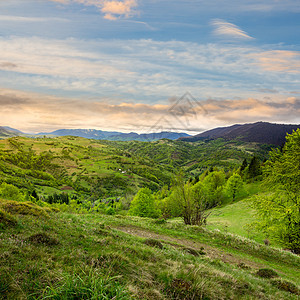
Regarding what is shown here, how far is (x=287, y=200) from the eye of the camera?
64.3 ft

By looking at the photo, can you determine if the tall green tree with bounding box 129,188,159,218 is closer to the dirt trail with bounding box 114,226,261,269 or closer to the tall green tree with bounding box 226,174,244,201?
the dirt trail with bounding box 114,226,261,269

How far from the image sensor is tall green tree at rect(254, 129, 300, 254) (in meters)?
18.7

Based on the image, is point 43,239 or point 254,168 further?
point 254,168

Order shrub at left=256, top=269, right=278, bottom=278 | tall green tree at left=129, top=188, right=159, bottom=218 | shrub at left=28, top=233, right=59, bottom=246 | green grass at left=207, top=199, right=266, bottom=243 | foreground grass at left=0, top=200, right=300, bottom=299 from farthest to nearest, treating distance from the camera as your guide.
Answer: tall green tree at left=129, top=188, right=159, bottom=218
green grass at left=207, top=199, right=266, bottom=243
shrub at left=256, top=269, right=278, bottom=278
shrub at left=28, top=233, right=59, bottom=246
foreground grass at left=0, top=200, right=300, bottom=299

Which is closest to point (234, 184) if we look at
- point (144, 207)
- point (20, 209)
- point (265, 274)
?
point (144, 207)

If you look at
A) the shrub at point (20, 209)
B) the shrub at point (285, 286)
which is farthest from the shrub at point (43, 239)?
the shrub at point (285, 286)

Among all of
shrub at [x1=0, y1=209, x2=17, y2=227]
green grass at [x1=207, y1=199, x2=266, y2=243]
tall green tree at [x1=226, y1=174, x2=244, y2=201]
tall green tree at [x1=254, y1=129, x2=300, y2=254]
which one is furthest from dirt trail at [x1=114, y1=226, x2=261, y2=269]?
tall green tree at [x1=226, y1=174, x2=244, y2=201]

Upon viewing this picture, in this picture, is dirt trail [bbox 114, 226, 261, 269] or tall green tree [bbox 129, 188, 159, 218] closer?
dirt trail [bbox 114, 226, 261, 269]

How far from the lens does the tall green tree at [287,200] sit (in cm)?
1867

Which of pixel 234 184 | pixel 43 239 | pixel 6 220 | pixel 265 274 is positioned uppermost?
pixel 6 220

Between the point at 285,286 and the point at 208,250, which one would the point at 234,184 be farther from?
the point at 285,286

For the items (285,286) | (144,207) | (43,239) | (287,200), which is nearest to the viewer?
(43,239)

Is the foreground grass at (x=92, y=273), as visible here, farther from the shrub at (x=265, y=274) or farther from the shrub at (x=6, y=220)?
the shrub at (x=265, y=274)

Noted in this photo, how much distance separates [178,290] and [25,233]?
730 centimetres
